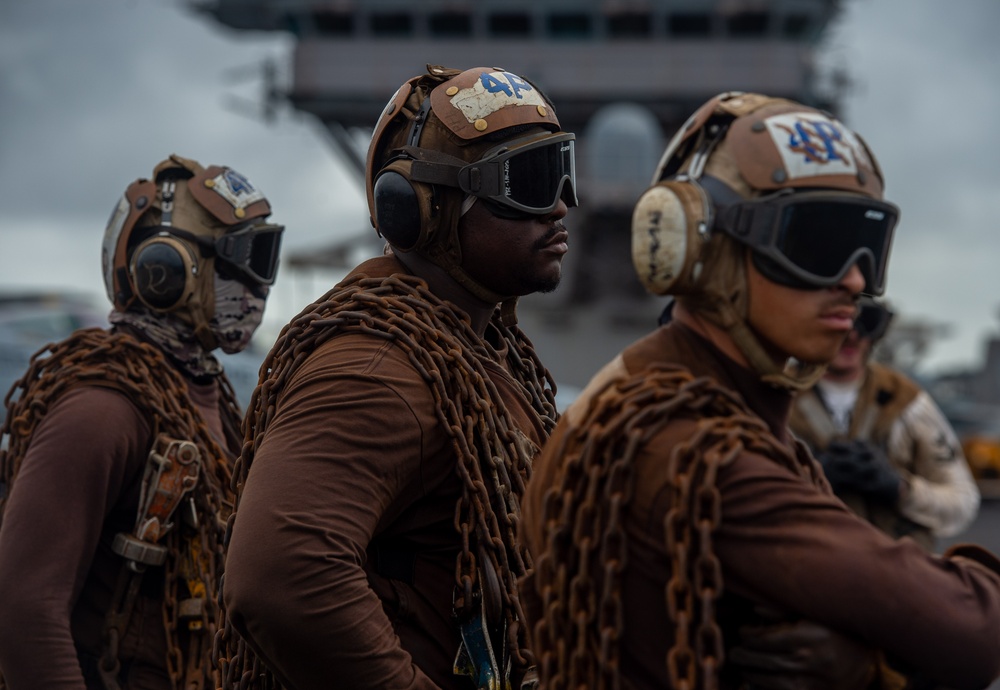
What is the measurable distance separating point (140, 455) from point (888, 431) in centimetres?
417

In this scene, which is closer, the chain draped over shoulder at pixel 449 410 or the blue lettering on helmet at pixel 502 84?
the chain draped over shoulder at pixel 449 410

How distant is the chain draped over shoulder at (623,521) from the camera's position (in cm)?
240

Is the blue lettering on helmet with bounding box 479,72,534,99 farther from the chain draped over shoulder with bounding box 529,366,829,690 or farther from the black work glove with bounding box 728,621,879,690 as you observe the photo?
the black work glove with bounding box 728,621,879,690

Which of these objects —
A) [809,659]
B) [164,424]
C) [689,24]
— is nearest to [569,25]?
[689,24]

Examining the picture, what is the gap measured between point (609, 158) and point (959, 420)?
10543 mm

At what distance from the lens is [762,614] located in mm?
2438

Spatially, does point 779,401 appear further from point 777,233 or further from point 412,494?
point 412,494

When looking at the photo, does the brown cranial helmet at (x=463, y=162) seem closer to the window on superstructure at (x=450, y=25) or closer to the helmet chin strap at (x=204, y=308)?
the helmet chin strap at (x=204, y=308)

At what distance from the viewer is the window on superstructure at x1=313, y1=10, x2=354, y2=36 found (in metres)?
38.3

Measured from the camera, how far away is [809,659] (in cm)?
236

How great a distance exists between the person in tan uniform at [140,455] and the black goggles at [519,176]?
1401mm

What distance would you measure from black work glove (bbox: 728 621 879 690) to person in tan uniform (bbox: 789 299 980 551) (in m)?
4.44

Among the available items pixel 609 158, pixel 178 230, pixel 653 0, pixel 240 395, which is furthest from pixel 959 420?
pixel 178 230

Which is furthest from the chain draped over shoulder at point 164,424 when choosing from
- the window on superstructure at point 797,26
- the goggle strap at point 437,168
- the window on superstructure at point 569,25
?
the window on superstructure at point 797,26
